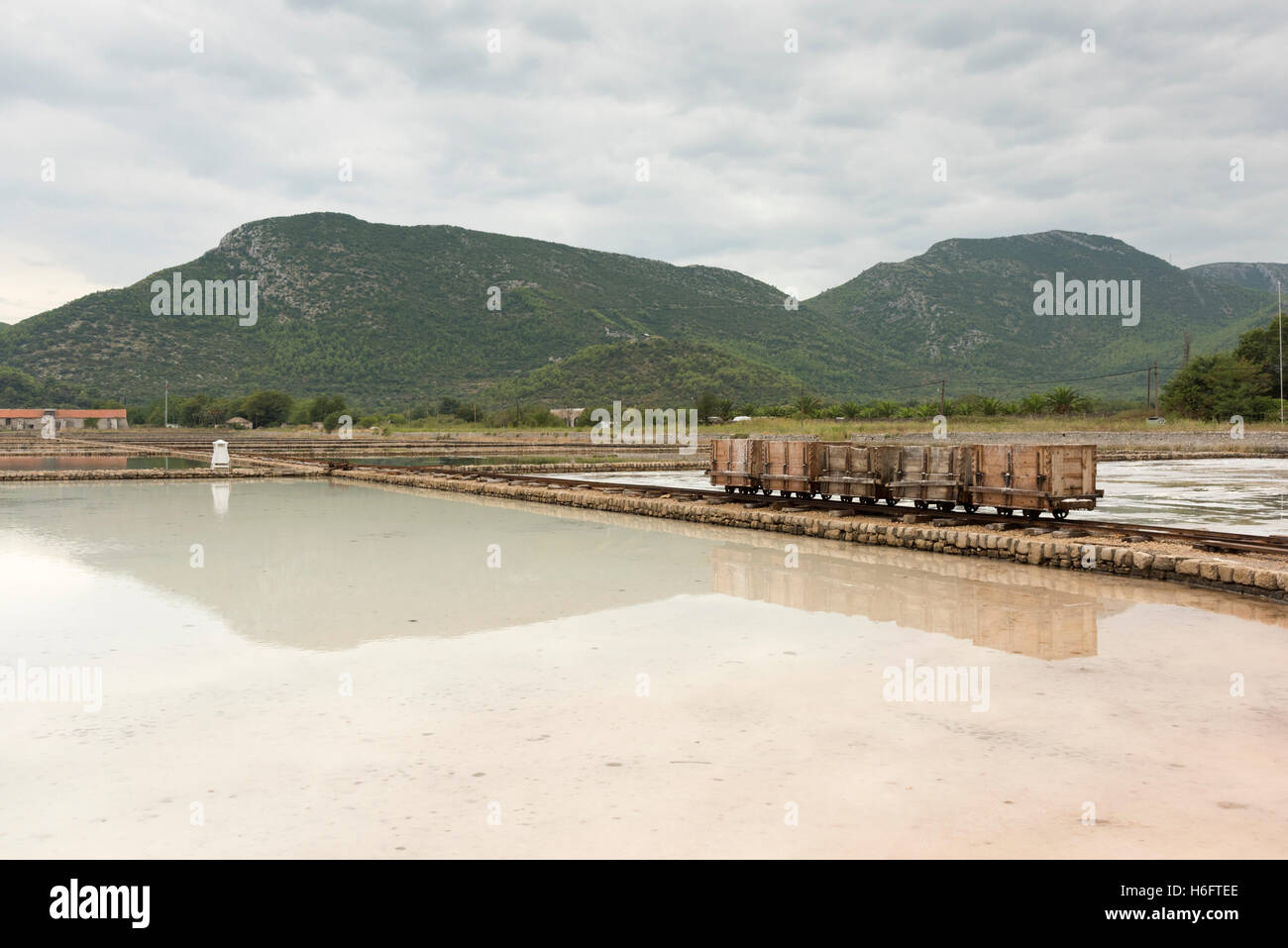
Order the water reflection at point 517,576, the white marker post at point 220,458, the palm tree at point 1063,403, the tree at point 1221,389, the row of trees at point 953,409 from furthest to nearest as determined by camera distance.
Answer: the row of trees at point 953,409, the palm tree at point 1063,403, the tree at point 1221,389, the white marker post at point 220,458, the water reflection at point 517,576

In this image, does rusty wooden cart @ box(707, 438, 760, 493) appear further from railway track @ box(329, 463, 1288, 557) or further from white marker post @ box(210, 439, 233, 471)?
white marker post @ box(210, 439, 233, 471)

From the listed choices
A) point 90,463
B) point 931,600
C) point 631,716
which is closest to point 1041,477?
point 931,600

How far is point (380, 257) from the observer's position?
123875 mm

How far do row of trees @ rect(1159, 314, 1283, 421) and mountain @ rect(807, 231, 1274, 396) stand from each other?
172ft

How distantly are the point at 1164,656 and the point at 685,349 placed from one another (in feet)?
335

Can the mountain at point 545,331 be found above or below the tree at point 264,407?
above

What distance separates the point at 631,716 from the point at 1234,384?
66.1 meters

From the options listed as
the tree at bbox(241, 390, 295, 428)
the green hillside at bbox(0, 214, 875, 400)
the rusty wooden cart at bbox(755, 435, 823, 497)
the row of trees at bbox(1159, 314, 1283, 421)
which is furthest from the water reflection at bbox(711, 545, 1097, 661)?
the green hillside at bbox(0, 214, 875, 400)

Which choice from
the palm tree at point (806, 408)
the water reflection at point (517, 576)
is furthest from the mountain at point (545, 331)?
the water reflection at point (517, 576)

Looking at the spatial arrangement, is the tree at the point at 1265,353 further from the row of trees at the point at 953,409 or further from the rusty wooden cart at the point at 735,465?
the rusty wooden cart at the point at 735,465

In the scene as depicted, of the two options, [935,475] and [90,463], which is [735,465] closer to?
[935,475]

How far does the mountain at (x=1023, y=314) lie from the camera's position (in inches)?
4956

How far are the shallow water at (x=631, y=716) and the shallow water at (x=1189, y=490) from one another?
7258 millimetres

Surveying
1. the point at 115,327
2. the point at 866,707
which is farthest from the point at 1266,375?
the point at 115,327
